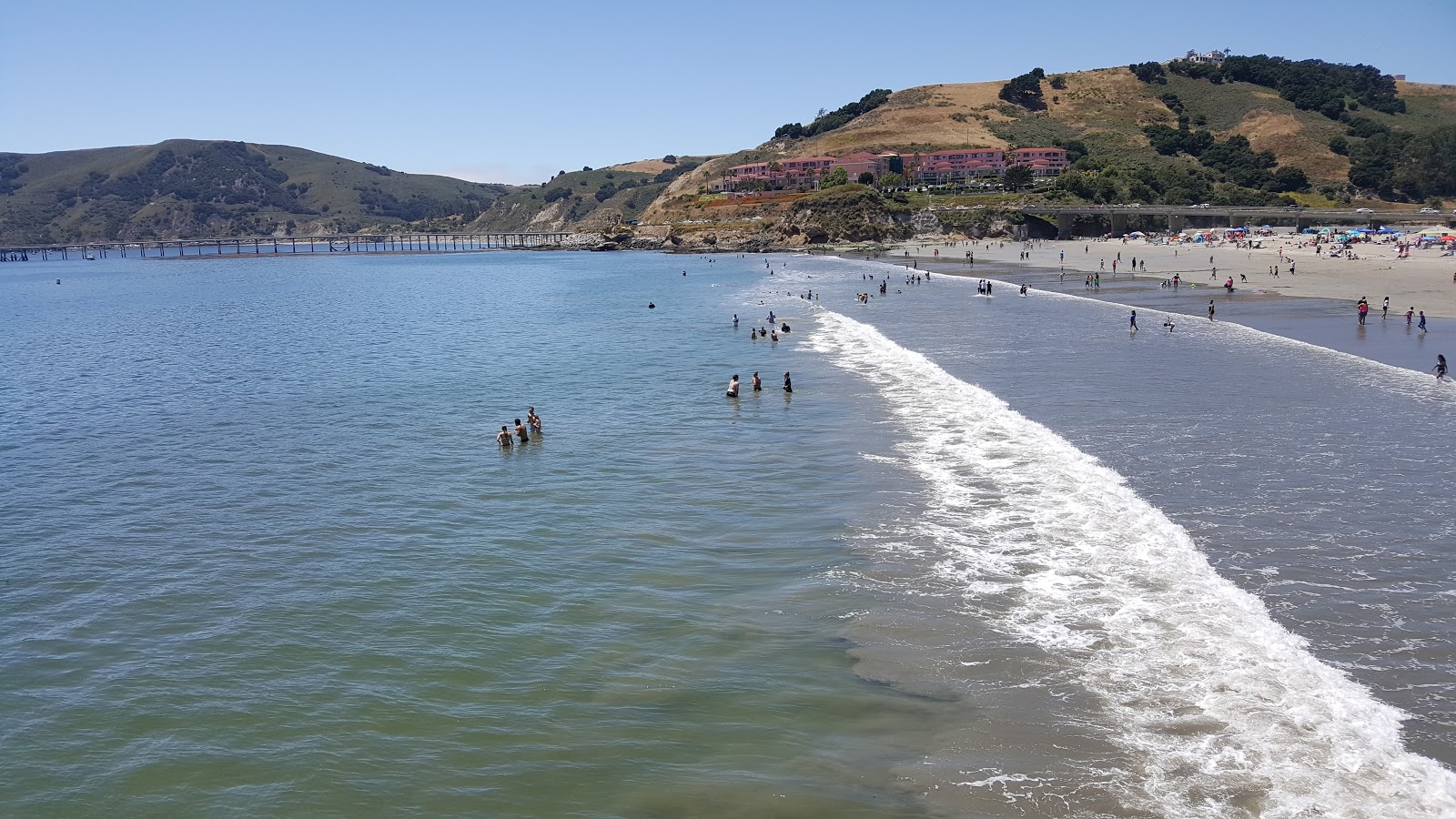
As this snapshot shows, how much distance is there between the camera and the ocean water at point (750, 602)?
991cm

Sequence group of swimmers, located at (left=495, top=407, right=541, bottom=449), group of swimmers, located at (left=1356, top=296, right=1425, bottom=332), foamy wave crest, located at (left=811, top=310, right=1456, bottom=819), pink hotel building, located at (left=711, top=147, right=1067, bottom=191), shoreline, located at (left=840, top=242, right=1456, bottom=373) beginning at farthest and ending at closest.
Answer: pink hotel building, located at (left=711, top=147, right=1067, bottom=191) → group of swimmers, located at (left=1356, top=296, right=1425, bottom=332) → shoreline, located at (left=840, top=242, right=1456, bottom=373) → group of swimmers, located at (left=495, top=407, right=541, bottom=449) → foamy wave crest, located at (left=811, top=310, right=1456, bottom=819)

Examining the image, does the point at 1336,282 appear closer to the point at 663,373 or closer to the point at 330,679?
the point at 663,373

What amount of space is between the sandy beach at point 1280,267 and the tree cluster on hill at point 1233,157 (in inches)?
1844

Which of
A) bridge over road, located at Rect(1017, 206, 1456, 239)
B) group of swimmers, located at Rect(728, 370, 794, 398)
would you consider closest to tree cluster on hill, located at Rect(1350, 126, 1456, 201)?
bridge over road, located at Rect(1017, 206, 1456, 239)

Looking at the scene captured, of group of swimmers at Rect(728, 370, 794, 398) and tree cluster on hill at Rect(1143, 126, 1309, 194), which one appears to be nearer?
group of swimmers at Rect(728, 370, 794, 398)

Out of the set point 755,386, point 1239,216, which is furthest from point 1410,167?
point 755,386

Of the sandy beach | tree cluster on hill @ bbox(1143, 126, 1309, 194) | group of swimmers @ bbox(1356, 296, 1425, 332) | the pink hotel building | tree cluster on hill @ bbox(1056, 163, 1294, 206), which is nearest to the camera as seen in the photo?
group of swimmers @ bbox(1356, 296, 1425, 332)

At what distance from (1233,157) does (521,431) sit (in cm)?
17093

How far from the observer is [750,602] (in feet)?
47.3

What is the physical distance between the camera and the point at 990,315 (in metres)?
55.1

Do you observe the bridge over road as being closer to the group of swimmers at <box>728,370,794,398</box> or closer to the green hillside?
the green hillside

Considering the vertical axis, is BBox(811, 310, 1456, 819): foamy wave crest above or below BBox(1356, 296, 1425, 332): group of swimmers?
below

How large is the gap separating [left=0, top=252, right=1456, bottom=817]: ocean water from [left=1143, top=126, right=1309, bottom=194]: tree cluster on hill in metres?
140

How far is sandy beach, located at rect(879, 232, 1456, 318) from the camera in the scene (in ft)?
181
